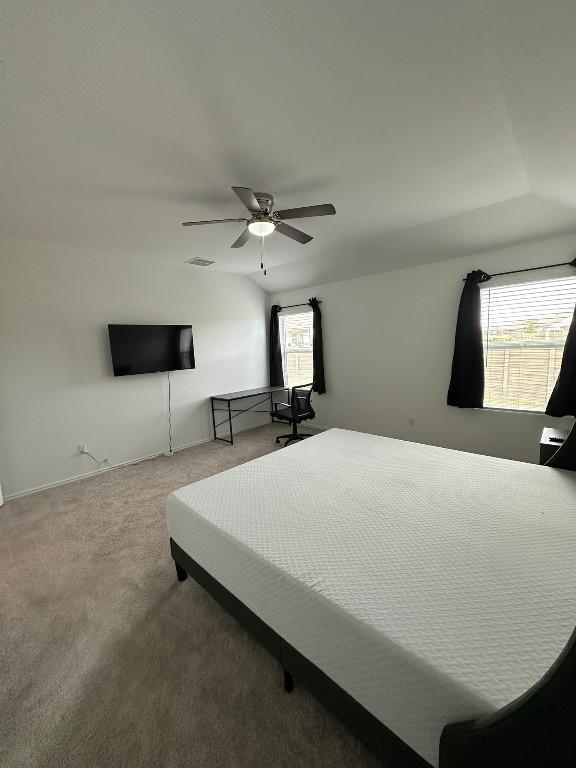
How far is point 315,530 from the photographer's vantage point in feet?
4.38

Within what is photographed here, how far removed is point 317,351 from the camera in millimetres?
4551

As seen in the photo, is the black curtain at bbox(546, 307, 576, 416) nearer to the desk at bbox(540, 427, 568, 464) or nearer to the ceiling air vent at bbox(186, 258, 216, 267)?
the desk at bbox(540, 427, 568, 464)

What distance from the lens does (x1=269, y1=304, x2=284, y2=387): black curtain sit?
5160 mm

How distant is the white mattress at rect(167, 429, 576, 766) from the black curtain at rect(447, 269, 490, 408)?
4.96 feet

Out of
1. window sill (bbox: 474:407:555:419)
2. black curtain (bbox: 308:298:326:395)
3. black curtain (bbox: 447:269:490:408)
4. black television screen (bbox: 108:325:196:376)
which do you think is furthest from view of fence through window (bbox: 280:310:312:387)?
window sill (bbox: 474:407:555:419)

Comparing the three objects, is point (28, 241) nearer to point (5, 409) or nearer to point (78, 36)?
point (5, 409)

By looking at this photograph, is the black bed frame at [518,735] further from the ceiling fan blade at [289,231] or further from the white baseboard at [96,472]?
the white baseboard at [96,472]

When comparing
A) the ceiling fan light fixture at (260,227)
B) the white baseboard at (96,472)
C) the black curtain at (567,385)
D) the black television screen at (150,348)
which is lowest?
the white baseboard at (96,472)

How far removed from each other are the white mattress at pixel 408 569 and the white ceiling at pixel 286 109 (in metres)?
1.86

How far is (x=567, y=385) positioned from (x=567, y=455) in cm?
130

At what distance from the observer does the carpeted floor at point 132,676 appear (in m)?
1.03

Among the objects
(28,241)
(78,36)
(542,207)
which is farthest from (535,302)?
(28,241)

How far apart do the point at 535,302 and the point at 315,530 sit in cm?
316

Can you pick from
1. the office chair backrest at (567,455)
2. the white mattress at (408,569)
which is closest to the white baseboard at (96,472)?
the white mattress at (408,569)
